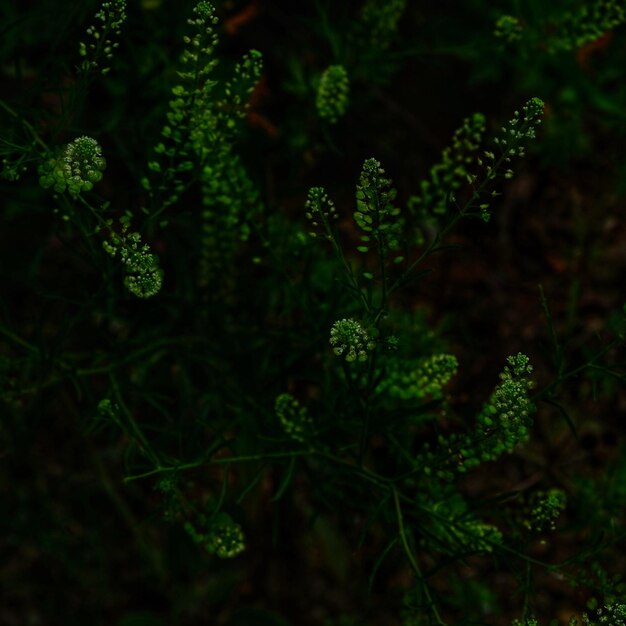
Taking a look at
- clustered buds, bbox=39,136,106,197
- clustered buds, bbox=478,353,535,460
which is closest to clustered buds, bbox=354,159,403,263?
clustered buds, bbox=478,353,535,460

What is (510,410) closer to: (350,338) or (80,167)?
(350,338)

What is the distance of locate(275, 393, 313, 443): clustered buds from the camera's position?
253 centimetres

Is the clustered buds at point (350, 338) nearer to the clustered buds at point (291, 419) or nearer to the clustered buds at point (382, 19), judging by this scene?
the clustered buds at point (291, 419)

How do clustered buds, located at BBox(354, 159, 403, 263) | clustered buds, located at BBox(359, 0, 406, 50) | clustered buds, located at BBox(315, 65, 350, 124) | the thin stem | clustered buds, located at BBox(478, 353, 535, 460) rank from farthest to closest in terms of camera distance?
clustered buds, located at BBox(359, 0, 406, 50) < clustered buds, located at BBox(315, 65, 350, 124) < the thin stem < clustered buds, located at BBox(478, 353, 535, 460) < clustered buds, located at BBox(354, 159, 403, 263)

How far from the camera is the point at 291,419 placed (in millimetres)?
2625

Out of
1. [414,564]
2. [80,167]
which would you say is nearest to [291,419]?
[414,564]

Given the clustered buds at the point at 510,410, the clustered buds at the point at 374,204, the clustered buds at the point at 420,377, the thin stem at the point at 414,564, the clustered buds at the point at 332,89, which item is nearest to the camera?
the clustered buds at the point at 374,204

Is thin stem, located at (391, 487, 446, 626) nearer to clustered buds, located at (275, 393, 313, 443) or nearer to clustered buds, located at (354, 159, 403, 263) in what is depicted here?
clustered buds, located at (275, 393, 313, 443)

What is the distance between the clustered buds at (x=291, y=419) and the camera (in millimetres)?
2529

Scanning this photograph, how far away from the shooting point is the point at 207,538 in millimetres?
2400

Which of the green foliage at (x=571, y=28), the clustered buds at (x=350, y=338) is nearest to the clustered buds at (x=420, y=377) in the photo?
the clustered buds at (x=350, y=338)

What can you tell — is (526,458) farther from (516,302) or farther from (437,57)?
(437,57)

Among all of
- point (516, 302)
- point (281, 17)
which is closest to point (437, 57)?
point (281, 17)

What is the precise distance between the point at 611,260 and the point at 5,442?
401 cm
